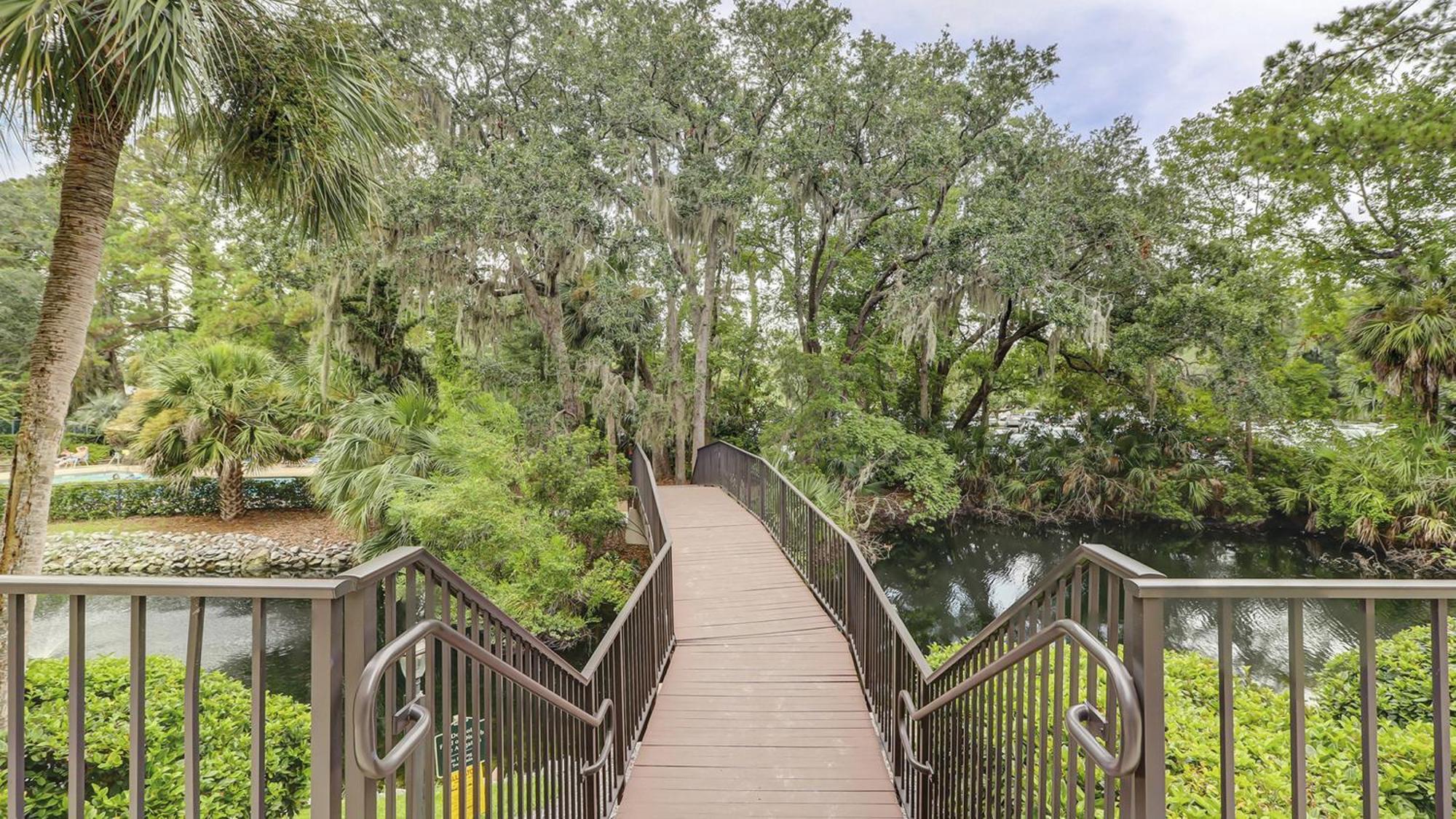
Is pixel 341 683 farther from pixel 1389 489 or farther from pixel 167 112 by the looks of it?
pixel 1389 489

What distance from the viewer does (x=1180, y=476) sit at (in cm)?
1354

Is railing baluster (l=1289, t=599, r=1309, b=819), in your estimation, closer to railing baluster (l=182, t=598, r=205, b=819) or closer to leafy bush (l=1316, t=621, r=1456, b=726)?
railing baluster (l=182, t=598, r=205, b=819)

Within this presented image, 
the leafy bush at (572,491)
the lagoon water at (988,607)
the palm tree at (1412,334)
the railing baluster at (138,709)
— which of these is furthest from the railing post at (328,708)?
the palm tree at (1412,334)

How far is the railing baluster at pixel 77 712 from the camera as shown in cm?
128

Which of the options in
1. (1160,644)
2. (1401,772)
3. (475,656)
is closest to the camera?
(1160,644)

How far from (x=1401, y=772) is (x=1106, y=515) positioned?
12887mm

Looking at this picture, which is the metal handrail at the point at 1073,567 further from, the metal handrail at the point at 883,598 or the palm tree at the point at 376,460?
the palm tree at the point at 376,460

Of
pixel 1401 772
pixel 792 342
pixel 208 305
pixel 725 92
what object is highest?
pixel 725 92

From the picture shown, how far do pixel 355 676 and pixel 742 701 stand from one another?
3.53 meters

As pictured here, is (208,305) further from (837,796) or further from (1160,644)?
(1160,644)

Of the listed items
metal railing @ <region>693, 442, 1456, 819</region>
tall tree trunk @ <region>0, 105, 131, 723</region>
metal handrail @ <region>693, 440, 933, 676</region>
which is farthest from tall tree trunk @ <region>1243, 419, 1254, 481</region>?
tall tree trunk @ <region>0, 105, 131, 723</region>

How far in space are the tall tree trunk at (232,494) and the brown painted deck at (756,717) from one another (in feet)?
37.3

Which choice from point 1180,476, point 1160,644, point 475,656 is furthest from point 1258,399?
point 475,656

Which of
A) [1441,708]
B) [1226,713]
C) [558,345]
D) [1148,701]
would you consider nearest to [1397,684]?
[1441,708]
